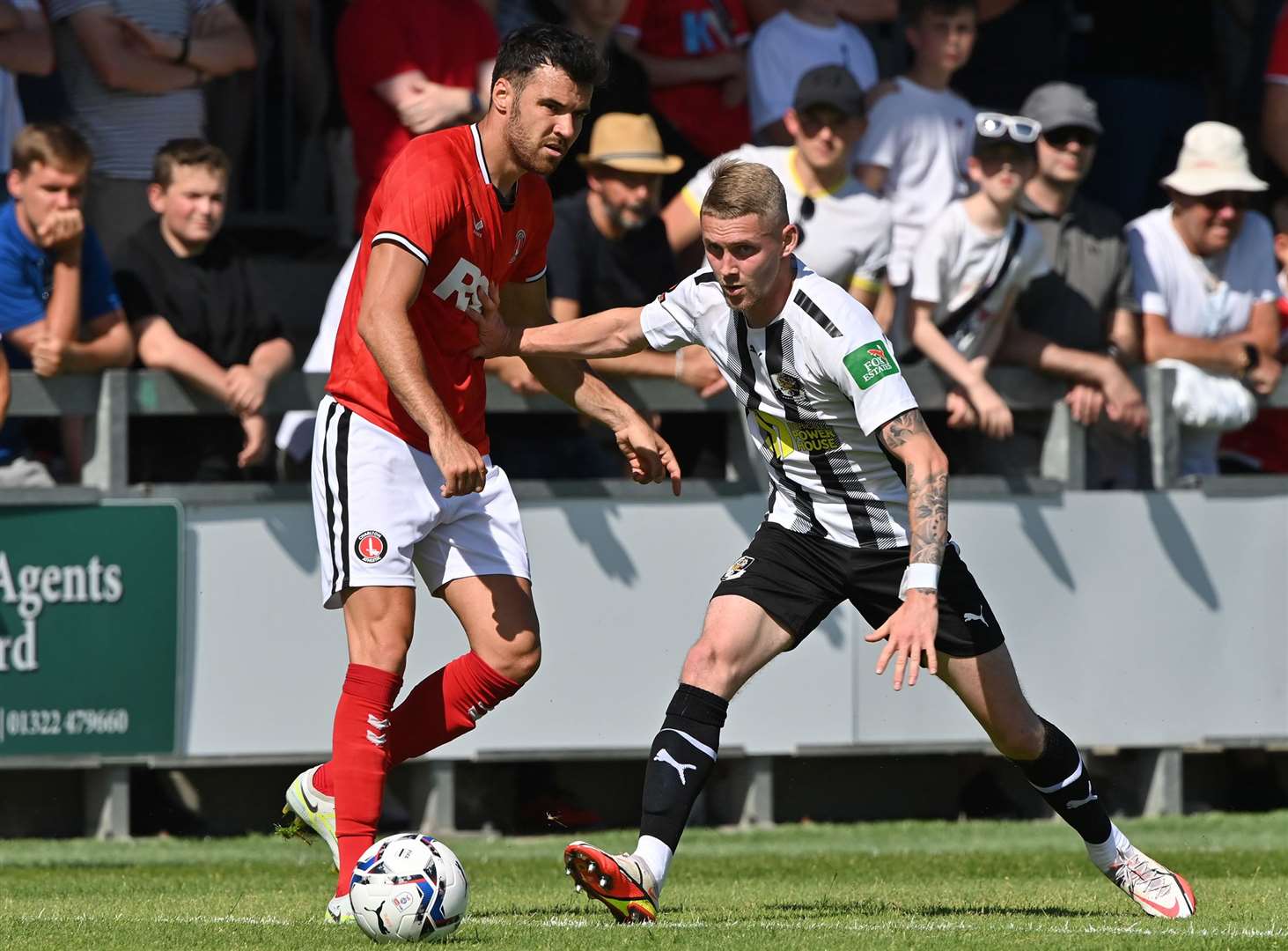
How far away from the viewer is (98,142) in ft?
31.3

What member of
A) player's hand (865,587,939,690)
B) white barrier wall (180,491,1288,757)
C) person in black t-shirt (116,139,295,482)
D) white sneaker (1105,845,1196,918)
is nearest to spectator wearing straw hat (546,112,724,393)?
white barrier wall (180,491,1288,757)

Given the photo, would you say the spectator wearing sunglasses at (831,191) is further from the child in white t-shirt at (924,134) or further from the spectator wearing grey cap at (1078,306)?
the spectator wearing grey cap at (1078,306)

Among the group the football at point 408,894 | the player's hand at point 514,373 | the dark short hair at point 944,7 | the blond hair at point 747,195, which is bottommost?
the football at point 408,894

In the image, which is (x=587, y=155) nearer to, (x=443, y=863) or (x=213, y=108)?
(x=213, y=108)

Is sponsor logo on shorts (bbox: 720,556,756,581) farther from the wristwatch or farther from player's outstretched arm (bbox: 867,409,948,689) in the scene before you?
the wristwatch

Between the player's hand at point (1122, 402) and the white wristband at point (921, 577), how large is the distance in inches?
147

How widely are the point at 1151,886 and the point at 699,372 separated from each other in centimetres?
334

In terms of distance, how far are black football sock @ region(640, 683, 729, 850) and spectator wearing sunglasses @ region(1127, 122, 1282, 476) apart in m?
4.20

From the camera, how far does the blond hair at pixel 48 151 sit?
27.7 ft

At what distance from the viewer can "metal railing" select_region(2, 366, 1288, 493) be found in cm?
863

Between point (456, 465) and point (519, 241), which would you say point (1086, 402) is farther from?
point (456, 465)

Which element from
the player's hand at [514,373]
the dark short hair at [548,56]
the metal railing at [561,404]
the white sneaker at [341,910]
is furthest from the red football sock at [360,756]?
the player's hand at [514,373]

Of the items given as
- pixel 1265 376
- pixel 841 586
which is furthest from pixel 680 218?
pixel 841 586

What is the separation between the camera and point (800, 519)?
6.57 metres
